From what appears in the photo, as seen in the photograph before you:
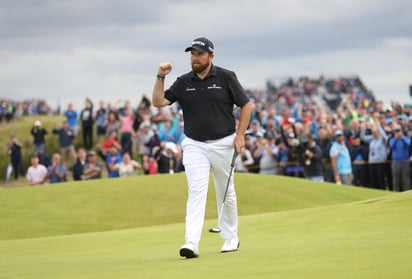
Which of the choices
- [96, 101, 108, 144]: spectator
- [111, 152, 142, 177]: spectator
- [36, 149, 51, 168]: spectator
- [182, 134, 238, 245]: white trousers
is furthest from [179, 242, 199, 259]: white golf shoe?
[96, 101, 108, 144]: spectator

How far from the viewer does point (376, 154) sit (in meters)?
25.8

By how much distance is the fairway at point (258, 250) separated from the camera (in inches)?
310

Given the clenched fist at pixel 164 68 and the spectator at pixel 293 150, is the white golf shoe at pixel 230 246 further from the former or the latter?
the spectator at pixel 293 150

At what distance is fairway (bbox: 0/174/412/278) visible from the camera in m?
7.88

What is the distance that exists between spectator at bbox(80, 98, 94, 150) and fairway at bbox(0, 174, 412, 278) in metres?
14.0

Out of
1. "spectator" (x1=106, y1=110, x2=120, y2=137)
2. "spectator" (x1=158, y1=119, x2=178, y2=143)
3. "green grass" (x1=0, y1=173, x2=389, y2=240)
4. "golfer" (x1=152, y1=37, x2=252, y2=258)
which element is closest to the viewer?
"golfer" (x1=152, y1=37, x2=252, y2=258)

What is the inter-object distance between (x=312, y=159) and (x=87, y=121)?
471 inches

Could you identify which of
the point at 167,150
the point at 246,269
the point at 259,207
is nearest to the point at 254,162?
the point at 167,150

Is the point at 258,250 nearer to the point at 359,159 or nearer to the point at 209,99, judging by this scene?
the point at 209,99

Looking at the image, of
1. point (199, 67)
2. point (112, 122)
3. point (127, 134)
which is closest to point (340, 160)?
point (127, 134)

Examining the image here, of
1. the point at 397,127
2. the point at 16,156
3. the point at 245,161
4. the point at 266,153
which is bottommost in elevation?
the point at 16,156

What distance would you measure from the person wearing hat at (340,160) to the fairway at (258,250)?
6227 millimetres

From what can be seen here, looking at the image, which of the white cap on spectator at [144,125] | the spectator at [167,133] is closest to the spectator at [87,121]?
the white cap on spectator at [144,125]

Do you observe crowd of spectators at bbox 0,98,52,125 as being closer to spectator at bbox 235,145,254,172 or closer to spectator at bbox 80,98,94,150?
spectator at bbox 80,98,94,150
